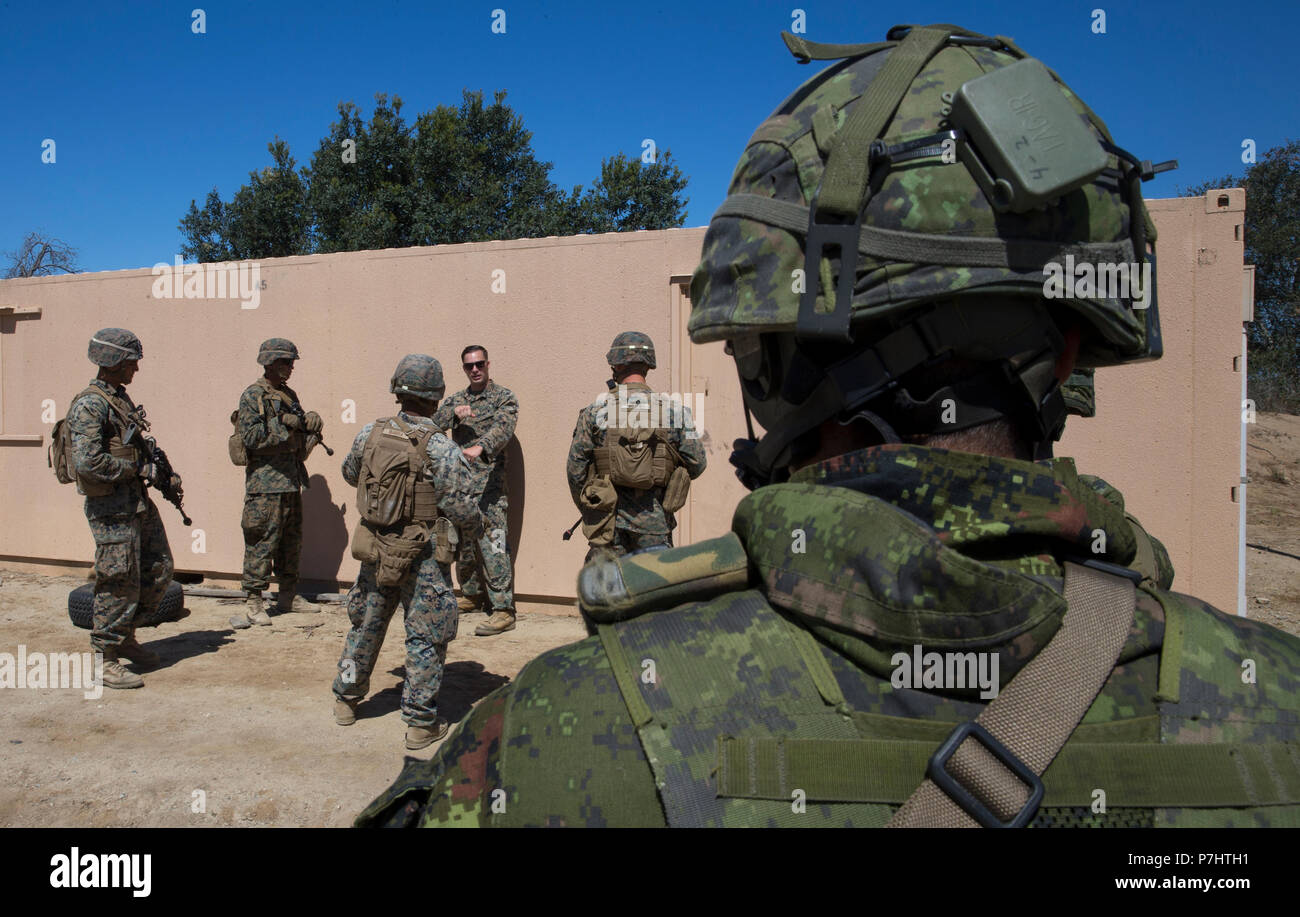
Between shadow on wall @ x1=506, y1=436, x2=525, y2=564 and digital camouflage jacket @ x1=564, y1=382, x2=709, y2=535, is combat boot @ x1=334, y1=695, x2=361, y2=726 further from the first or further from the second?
shadow on wall @ x1=506, y1=436, x2=525, y2=564

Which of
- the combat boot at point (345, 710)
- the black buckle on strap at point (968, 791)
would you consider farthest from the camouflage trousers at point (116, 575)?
the black buckle on strap at point (968, 791)

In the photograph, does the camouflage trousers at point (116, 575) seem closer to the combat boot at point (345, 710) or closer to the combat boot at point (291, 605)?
the combat boot at point (345, 710)

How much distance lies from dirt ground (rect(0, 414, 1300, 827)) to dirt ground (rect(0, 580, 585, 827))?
10mm

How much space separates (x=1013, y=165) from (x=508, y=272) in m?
6.75

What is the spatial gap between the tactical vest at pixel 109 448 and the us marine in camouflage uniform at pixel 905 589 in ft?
18.0

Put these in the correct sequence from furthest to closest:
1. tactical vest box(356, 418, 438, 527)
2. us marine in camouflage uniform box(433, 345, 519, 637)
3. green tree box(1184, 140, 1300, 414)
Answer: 1. green tree box(1184, 140, 1300, 414)
2. us marine in camouflage uniform box(433, 345, 519, 637)
3. tactical vest box(356, 418, 438, 527)

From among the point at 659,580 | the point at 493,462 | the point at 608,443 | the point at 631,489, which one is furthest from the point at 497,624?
the point at 659,580

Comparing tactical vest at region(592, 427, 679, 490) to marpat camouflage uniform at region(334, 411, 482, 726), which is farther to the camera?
tactical vest at region(592, 427, 679, 490)

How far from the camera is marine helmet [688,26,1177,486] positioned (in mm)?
1037

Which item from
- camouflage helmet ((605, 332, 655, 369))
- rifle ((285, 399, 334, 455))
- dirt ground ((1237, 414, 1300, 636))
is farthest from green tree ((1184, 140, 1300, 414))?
rifle ((285, 399, 334, 455))

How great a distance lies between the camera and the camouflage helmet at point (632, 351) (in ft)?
19.4

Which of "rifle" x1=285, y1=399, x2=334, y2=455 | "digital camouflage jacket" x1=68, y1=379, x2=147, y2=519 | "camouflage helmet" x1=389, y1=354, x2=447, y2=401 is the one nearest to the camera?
"camouflage helmet" x1=389, y1=354, x2=447, y2=401

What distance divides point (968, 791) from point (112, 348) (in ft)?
20.4
